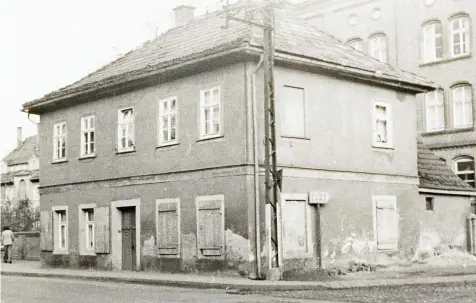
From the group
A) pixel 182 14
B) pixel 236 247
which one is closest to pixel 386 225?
pixel 236 247

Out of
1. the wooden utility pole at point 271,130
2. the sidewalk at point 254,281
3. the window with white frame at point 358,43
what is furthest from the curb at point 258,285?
the window with white frame at point 358,43

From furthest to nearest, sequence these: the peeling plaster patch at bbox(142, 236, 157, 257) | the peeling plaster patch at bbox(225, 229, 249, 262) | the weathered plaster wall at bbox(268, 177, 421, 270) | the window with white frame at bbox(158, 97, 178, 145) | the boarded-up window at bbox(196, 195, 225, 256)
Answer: the peeling plaster patch at bbox(142, 236, 157, 257) < the window with white frame at bbox(158, 97, 178, 145) < the weathered plaster wall at bbox(268, 177, 421, 270) < the boarded-up window at bbox(196, 195, 225, 256) < the peeling plaster patch at bbox(225, 229, 249, 262)

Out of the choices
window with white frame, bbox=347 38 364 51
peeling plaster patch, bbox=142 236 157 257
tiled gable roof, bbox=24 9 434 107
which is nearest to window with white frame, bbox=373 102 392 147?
tiled gable roof, bbox=24 9 434 107

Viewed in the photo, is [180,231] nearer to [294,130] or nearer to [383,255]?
[294,130]

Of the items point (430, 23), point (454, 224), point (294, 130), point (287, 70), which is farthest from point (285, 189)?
point (430, 23)

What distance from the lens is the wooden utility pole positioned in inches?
765

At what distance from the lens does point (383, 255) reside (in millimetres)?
24203

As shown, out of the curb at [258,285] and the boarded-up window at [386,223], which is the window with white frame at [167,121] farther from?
the boarded-up window at [386,223]

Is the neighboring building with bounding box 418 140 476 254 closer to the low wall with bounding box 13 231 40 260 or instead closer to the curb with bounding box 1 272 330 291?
the curb with bounding box 1 272 330 291

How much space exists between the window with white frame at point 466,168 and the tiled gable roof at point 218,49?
1245 centimetres

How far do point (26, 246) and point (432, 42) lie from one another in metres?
22.6

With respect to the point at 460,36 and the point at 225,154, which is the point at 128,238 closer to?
the point at 225,154

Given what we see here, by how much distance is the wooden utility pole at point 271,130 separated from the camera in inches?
765

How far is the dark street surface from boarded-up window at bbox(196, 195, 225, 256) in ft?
15.1
